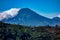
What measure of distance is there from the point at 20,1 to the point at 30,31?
836 millimetres

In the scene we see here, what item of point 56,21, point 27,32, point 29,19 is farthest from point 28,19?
point 56,21

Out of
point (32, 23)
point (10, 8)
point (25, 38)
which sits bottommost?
point (25, 38)

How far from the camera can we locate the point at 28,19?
3.71 m

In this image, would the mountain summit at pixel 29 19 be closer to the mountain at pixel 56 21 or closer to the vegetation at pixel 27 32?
the mountain at pixel 56 21

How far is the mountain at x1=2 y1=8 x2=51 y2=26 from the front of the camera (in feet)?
12.0

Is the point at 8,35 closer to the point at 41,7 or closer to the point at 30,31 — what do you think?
the point at 30,31

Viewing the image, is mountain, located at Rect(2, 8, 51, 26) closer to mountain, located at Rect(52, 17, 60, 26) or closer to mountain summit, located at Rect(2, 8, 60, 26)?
mountain summit, located at Rect(2, 8, 60, 26)

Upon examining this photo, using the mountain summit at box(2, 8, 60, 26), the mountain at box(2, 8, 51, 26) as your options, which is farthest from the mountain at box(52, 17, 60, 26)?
the mountain at box(2, 8, 51, 26)

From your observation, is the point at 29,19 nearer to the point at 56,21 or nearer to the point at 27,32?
the point at 27,32

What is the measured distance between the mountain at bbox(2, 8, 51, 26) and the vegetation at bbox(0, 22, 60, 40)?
0.10m

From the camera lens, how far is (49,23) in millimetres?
3711

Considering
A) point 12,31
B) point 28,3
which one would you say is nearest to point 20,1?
point 28,3

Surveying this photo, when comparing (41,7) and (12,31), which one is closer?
(12,31)

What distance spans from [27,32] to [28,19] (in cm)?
33
